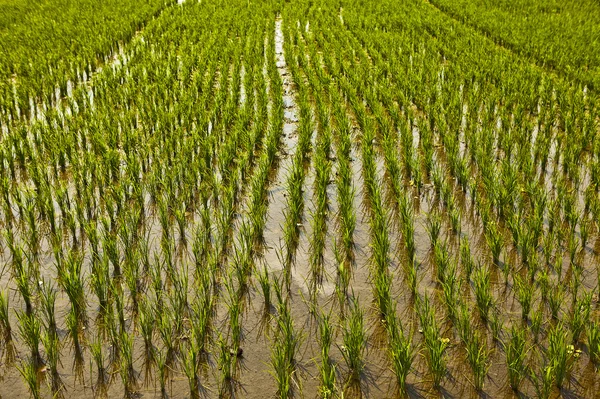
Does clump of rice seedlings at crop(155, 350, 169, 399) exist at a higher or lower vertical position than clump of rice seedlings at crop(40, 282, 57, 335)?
lower

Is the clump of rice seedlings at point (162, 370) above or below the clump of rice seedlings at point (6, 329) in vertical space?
below

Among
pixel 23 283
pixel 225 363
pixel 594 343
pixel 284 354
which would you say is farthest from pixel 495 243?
pixel 23 283

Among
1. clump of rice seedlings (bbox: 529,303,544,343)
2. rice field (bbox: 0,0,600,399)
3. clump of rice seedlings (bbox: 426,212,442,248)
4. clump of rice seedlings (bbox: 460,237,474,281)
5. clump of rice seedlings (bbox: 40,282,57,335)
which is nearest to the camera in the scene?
rice field (bbox: 0,0,600,399)

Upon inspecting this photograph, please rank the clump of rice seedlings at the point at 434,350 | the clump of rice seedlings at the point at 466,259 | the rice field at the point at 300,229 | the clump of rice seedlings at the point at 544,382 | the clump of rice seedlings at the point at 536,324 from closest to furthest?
1. the clump of rice seedlings at the point at 544,382
2. the clump of rice seedlings at the point at 434,350
3. the rice field at the point at 300,229
4. the clump of rice seedlings at the point at 536,324
5. the clump of rice seedlings at the point at 466,259

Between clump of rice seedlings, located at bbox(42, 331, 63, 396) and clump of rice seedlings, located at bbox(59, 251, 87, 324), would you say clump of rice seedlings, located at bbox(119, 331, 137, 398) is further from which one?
clump of rice seedlings, located at bbox(59, 251, 87, 324)

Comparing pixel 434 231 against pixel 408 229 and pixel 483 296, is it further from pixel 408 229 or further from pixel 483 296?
pixel 483 296

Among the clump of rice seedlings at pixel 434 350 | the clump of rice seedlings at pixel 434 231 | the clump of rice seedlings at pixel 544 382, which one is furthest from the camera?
the clump of rice seedlings at pixel 434 231

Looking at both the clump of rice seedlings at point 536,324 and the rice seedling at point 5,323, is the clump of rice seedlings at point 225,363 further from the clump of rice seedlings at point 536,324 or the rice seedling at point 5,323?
the clump of rice seedlings at point 536,324

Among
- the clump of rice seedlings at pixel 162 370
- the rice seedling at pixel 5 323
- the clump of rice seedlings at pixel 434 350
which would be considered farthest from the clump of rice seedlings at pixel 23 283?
the clump of rice seedlings at pixel 434 350

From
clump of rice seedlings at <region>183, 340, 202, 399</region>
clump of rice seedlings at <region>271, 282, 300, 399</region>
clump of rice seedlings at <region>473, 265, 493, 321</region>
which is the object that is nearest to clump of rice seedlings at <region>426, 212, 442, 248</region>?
clump of rice seedlings at <region>473, 265, 493, 321</region>
